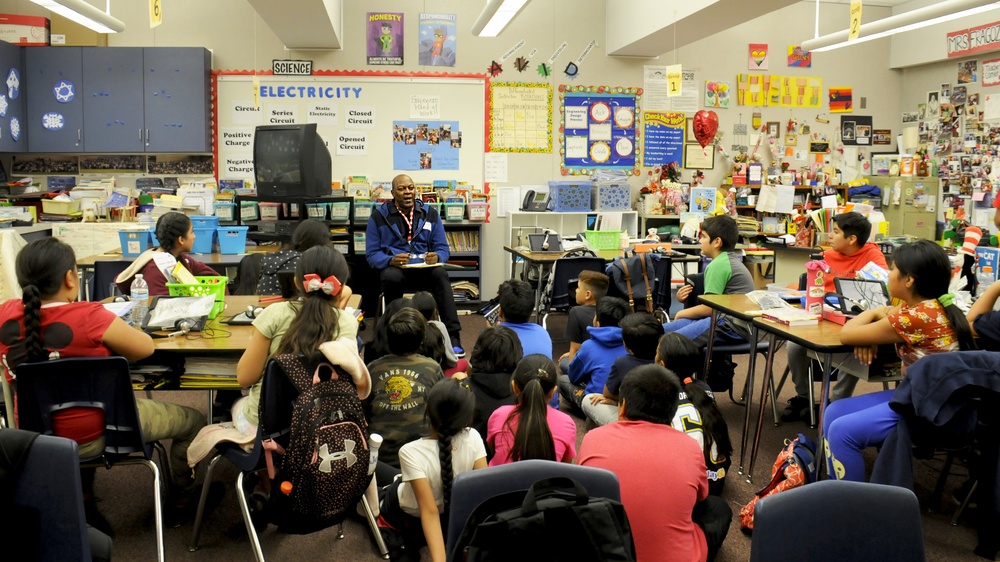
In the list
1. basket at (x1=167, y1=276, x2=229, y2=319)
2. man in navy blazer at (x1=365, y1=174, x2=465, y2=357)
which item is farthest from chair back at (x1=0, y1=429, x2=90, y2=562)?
man in navy blazer at (x1=365, y1=174, x2=465, y2=357)

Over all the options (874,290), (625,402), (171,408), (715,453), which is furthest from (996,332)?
(171,408)

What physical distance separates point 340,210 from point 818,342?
489 cm

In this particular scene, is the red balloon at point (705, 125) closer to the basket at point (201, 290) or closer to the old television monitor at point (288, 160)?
the old television monitor at point (288, 160)

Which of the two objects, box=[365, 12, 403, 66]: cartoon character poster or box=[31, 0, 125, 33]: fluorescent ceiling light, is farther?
box=[365, 12, 403, 66]: cartoon character poster

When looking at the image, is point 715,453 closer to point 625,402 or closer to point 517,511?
point 625,402

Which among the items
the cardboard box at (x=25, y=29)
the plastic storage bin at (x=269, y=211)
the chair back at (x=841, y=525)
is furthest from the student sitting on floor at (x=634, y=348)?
the cardboard box at (x=25, y=29)

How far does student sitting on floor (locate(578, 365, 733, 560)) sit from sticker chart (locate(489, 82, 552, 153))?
6032 mm

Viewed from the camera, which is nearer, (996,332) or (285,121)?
(996,332)

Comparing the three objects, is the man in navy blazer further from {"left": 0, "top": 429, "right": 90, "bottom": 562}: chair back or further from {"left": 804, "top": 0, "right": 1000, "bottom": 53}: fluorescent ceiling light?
{"left": 0, "top": 429, "right": 90, "bottom": 562}: chair back

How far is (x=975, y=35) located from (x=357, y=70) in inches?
226

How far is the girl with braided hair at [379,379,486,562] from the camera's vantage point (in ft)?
7.91

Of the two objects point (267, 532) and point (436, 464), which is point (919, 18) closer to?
point (436, 464)

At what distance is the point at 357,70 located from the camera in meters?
7.89

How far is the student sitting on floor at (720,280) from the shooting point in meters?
4.50
